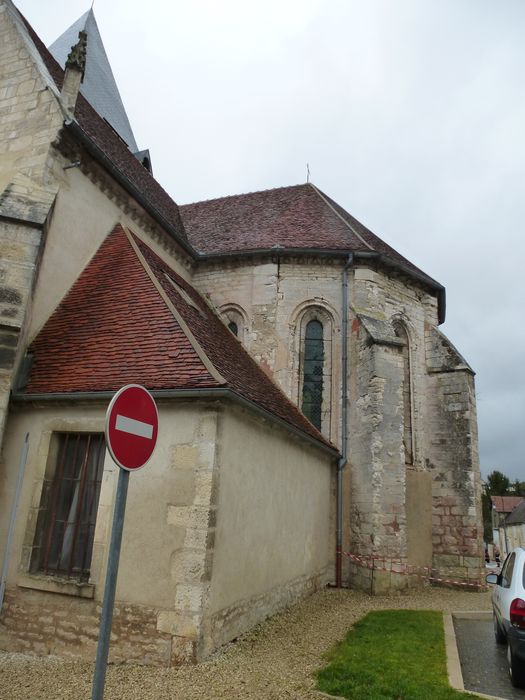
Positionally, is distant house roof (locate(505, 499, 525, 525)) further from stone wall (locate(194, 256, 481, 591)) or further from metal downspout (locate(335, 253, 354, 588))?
metal downspout (locate(335, 253, 354, 588))

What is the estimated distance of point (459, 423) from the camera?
12.3m

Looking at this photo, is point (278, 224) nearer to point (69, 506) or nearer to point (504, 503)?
Result: point (69, 506)

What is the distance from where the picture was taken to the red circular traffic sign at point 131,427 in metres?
3.09

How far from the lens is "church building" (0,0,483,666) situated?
5645 mm

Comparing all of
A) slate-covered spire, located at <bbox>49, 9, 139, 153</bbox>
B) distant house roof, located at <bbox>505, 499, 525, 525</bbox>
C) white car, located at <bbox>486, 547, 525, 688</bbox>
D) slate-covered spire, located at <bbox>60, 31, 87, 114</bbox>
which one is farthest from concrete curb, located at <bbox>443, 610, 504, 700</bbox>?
distant house roof, located at <bbox>505, 499, 525, 525</bbox>

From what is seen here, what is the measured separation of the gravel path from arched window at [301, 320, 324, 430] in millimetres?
5472

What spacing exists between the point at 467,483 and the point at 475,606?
3.04 m

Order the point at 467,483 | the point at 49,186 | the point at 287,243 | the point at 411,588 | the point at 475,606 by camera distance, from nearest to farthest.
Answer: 1. the point at 49,186
2. the point at 475,606
3. the point at 411,588
4. the point at 467,483
5. the point at 287,243

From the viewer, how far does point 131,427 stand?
10.8 ft

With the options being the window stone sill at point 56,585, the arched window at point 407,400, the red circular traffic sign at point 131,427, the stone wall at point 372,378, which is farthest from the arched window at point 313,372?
the red circular traffic sign at point 131,427

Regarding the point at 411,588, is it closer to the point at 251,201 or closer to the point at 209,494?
the point at 209,494

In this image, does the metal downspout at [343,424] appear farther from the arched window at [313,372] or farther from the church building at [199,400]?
the arched window at [313,372]

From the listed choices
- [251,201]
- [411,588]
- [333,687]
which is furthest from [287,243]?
[333,687]

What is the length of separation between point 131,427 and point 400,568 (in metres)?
8.70
